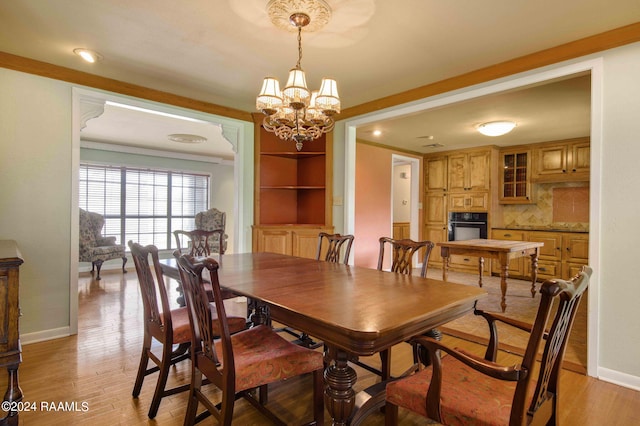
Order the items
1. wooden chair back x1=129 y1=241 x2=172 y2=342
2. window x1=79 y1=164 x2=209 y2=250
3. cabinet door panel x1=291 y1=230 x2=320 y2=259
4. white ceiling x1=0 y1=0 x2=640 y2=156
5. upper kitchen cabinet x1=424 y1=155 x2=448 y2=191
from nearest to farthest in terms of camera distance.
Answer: wooden chair back x1=129 y1=241 x2=172 y2=342, white ceiling x1=0 y1=0 x2=640 y2=156, cabinet door panel x1=291 y1=230 x2=320 y2=259, window x1=79 y1=164 x2=209 y2=250, upper kitchen cabinet x1=424 y1=155 x2=448 y2=191

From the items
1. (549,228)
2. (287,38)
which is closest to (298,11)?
(287,38)

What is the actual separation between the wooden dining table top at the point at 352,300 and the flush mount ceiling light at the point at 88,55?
1806mm

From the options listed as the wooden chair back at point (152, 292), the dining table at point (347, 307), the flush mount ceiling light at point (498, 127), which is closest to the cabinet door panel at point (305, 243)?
the dining table at point (347, 307)

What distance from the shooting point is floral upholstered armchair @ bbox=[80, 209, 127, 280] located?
18.1ft

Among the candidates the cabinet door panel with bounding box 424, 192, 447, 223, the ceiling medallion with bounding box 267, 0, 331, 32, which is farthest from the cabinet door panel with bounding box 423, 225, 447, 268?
the ceiling medallion with bounding box 267, 0, 331, 32

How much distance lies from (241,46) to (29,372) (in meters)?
2.76

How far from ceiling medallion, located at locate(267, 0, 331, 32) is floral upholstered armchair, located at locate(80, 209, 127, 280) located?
202 inches

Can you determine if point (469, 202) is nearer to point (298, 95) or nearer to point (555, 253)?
point (555, 253)

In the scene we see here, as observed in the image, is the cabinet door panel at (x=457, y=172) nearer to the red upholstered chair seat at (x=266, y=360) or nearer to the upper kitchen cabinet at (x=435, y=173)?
the upper kitchen cabinet at (x=435, y=173)

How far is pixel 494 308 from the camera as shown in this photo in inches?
157

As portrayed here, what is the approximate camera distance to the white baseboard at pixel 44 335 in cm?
284

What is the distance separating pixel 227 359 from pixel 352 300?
0.59m

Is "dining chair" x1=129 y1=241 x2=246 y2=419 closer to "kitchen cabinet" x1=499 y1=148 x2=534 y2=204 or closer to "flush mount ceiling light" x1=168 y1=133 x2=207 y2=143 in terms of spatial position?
"flush mount ceiling light" x1=168 y1=133 x2=207 y2=143

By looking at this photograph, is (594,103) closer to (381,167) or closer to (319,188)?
(319,188)
